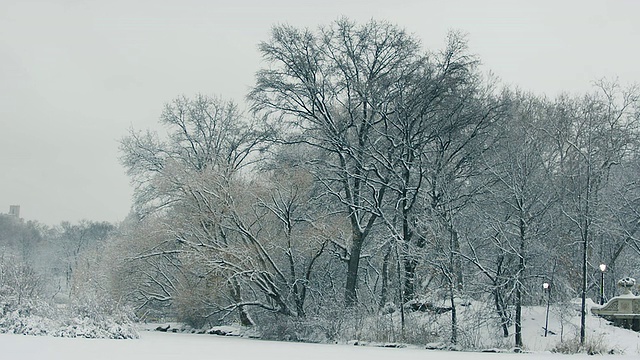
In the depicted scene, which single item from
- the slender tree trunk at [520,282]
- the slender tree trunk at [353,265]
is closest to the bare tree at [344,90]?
the slender tree trunk at [353,265]

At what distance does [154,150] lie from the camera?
134ft

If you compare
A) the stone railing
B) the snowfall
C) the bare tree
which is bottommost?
the snowfall

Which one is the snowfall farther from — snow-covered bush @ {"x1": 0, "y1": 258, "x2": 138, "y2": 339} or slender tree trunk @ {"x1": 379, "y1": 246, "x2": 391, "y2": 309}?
slender tree trunk @ {"x1": 379, "y1": 246, "x2": 391, "y2": 309}

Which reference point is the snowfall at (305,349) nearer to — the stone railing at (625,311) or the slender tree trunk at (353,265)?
the stone railing at (625,311)

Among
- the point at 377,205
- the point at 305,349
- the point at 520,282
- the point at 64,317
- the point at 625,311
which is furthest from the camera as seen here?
the point at 377,205

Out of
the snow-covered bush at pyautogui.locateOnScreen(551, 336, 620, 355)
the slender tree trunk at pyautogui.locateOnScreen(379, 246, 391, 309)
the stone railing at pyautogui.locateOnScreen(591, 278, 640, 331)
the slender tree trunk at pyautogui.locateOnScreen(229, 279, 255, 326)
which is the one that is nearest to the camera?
the snow-covered bush at pyautogui.locateOnScreen(551, 336, 620, 355)

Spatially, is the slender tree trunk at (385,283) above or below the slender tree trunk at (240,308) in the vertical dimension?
above

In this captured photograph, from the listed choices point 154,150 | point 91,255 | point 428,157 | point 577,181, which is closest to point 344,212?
point 428,157

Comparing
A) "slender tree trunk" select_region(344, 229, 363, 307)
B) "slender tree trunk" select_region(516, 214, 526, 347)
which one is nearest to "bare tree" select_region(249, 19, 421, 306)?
"slender tree trunk" select_region(344, 229, 363, 307)

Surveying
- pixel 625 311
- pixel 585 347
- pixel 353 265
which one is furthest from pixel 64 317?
pixel 625 311

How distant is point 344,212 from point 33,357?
19263 millimetres

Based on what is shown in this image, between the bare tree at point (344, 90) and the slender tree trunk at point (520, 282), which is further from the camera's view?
the bare tree at point (344, 90)

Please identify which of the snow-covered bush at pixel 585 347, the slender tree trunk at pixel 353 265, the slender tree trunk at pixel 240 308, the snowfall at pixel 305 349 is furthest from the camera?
the slender tree trunk at pixel 240 308

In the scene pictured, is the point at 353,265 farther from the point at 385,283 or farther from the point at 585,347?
the point at 585,347
